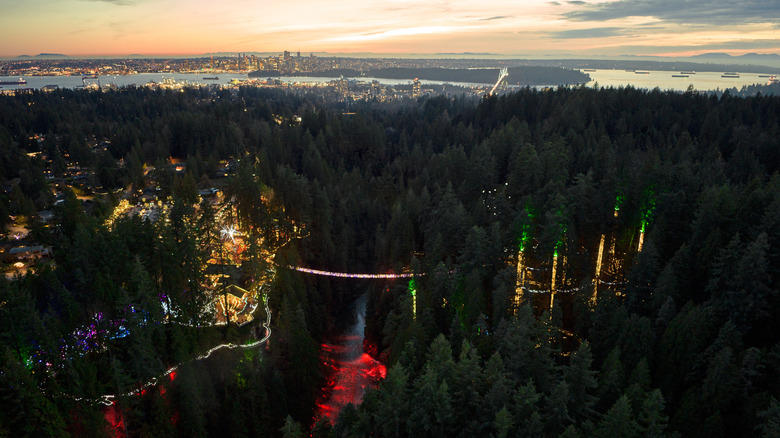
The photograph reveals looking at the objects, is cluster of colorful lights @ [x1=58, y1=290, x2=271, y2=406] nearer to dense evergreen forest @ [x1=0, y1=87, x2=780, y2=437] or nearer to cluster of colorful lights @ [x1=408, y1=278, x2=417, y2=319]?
dense evergreen forest @ [x1=0, y1=87, x2=780, y2=437]

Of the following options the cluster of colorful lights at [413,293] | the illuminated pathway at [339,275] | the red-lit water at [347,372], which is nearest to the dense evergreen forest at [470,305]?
the cluster of colorful lights at [413,293]

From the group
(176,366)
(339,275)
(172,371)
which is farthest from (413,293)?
(172,371)

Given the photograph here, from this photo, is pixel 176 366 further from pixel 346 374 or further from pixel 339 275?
pixel 339 275

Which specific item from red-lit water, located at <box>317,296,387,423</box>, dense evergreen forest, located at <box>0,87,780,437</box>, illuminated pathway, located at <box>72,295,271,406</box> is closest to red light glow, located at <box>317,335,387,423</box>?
red-lit water, located at <box>317,296,387,423</box>

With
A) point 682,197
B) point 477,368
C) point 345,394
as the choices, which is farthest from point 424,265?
point 682,197

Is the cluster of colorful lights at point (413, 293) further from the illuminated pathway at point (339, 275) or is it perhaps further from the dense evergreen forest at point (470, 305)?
the illuminated pathway at point (339, 275)

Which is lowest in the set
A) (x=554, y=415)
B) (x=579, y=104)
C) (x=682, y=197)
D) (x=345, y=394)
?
(x=345, y=394)

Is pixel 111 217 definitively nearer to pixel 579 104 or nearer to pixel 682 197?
pixel 682 197
